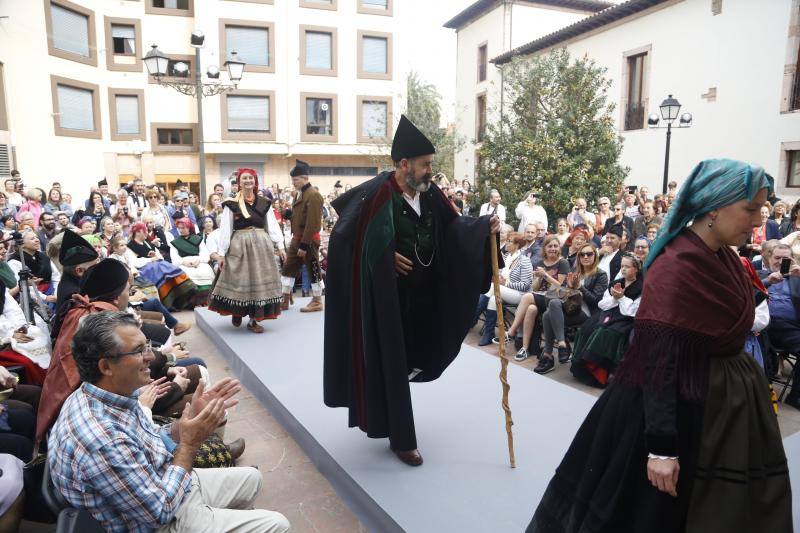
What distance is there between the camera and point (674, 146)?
582 inches

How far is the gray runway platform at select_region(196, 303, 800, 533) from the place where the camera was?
270cm

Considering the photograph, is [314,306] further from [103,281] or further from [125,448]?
[125,448]

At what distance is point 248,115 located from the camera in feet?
79.1

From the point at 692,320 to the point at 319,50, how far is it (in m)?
25.3

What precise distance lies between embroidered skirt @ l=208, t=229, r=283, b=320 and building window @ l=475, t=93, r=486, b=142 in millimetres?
19398

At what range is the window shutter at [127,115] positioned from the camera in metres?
21.9

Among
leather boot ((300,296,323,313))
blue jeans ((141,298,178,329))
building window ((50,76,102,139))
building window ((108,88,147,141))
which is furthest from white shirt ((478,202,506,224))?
building window ((108,88,147,141))

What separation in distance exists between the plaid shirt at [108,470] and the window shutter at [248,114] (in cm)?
2357

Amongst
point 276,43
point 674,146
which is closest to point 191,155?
point 276,43

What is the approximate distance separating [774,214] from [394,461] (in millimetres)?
8386

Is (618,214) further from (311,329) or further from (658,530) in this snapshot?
(658,530)

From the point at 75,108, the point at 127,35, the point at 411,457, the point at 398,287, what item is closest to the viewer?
the point at 411,457

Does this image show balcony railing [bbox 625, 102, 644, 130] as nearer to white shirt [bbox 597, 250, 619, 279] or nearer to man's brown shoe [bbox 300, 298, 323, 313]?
white shirt [bbox 597, 250, 619, 279]

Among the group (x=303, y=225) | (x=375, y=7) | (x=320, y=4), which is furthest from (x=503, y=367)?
(x=375, y=7)
